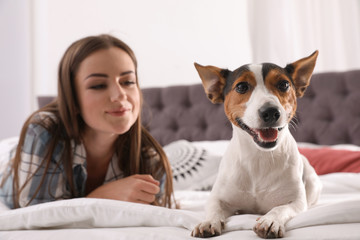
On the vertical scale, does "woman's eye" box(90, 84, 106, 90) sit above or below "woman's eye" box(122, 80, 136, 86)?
below

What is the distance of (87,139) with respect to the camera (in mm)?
1613

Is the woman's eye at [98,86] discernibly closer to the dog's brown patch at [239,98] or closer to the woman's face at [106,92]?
the woman's face at [106,92]

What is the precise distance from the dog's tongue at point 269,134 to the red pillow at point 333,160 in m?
1.12

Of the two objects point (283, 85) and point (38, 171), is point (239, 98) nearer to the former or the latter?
point (283, 85)

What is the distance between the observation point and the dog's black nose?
0.85 m

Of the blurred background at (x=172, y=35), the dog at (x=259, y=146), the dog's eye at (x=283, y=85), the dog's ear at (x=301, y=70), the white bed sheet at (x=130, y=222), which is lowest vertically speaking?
the white bed sheet at (x=130, y=222)

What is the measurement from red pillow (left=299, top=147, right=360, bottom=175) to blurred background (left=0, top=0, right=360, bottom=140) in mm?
874

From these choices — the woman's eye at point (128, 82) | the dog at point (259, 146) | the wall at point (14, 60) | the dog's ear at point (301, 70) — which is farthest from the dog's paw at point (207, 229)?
the wall at point (14, 60)

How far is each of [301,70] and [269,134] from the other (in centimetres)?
22

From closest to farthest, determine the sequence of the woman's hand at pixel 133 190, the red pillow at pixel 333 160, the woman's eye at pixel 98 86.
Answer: the woman's hand at pixel 133 190 < the woman's eye at pixel 98 86 < the red pillow at pixel 333 160

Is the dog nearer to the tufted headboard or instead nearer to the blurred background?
the tufted headboard

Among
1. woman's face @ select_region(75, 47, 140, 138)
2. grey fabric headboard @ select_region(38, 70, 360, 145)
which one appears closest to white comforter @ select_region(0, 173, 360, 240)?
woman's face @ select_region(75, 47, 140, 138)

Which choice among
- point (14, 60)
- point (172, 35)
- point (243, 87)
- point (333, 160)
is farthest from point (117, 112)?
point (14, 60)

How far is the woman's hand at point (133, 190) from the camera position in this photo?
52.2 inches
